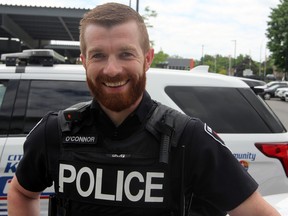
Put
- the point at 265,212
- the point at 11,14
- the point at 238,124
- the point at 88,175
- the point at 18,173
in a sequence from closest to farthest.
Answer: the point at 265,212, the point at 88,175, the point at 18,173, the point at 238,124, the point at 11,14

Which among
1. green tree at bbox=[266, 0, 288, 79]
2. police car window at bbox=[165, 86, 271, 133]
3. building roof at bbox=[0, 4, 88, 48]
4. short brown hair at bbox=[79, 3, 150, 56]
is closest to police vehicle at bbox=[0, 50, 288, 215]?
police car window at bbox=[165, 86, 271, 133]

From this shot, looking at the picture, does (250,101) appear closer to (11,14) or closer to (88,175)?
(88,175)

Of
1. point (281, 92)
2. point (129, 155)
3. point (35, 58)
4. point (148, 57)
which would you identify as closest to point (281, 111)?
point (281, 92)

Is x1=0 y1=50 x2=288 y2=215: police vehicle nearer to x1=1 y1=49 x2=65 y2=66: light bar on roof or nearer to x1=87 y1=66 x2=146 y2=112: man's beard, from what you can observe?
x1=1 y1=49 x2=65 y2=66: light bar on roof

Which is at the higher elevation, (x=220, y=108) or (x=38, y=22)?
(x=38, y=22)

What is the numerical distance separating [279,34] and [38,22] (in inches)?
1245

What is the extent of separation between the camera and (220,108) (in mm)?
3277

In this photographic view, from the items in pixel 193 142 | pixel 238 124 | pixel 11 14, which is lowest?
pixel 238 124

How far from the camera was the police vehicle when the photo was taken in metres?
3.07

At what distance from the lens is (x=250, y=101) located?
10.8 ft

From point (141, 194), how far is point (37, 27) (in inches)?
890

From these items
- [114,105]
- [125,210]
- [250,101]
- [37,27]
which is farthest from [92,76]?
[37,27]

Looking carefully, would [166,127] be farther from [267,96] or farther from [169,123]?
[267,96]

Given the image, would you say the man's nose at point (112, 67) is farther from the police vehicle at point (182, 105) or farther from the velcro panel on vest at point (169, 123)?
the police vehicle at point (182, 105)
